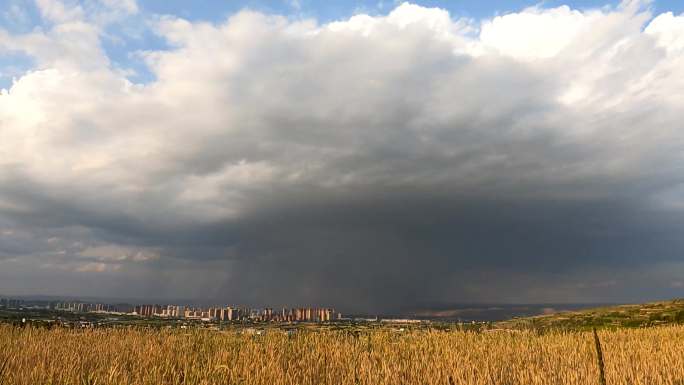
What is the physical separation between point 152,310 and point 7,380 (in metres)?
59.9

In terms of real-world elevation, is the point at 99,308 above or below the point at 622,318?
below

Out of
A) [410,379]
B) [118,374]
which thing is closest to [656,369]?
[410,379]

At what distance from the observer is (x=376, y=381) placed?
24.2 ft

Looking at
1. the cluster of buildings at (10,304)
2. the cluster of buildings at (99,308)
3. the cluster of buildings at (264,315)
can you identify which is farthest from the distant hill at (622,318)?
the cluster of buildings at (10,304)

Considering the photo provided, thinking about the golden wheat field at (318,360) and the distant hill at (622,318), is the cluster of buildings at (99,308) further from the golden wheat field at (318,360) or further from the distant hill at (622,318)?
the golden wheat field at (318,360)

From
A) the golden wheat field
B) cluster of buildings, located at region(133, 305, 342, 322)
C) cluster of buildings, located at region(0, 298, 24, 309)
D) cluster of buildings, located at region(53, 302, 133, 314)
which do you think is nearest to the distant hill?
the golden wheat field

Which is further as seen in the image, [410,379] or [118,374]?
[410,379]

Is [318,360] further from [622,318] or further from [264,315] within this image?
[264,315]

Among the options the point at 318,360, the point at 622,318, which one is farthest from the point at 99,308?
the point at 318,360

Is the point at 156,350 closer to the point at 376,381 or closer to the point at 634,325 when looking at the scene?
the point at 376,381

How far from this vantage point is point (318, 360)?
9.81 m

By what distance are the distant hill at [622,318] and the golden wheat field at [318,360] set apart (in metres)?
7.09

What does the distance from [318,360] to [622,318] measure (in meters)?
21.6

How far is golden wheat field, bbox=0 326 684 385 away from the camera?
7.80 m
